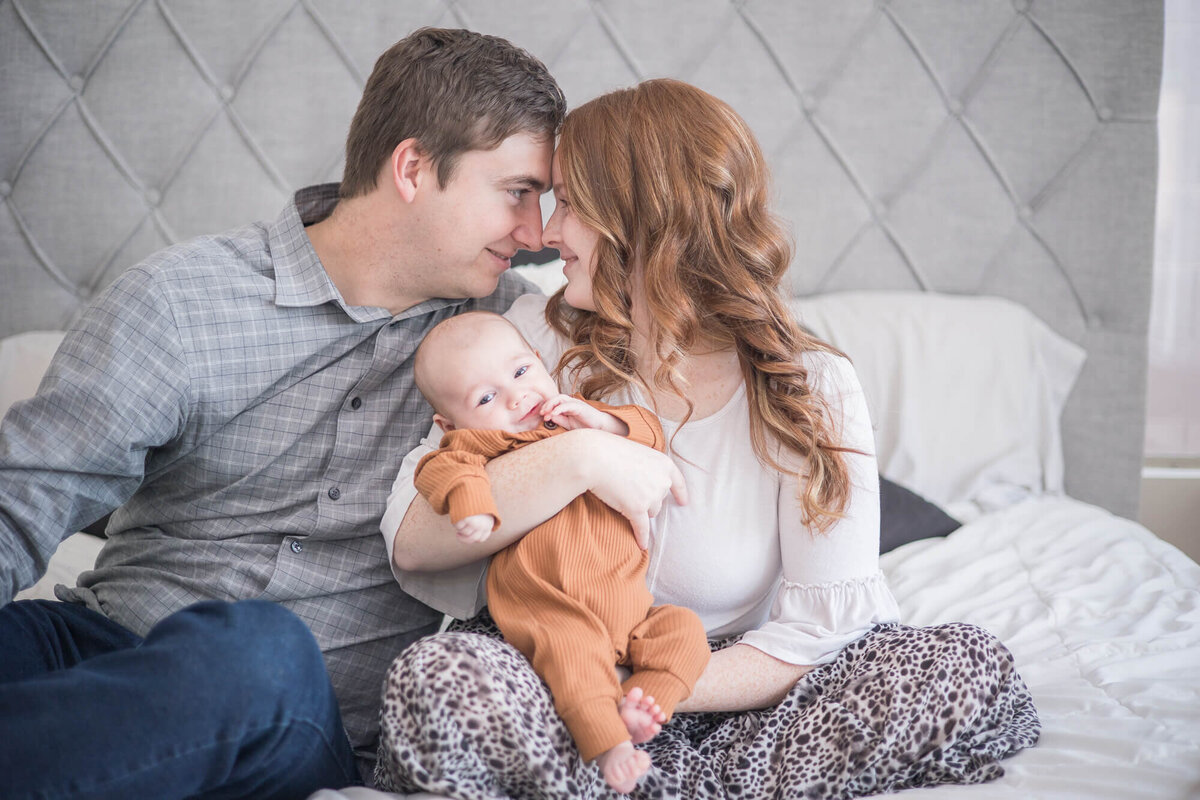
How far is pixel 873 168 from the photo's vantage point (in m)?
2.37

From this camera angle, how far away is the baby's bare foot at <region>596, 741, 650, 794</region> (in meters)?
0.94

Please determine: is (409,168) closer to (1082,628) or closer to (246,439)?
(246,439)

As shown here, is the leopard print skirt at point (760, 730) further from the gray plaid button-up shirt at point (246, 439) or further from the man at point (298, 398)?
the gray plaid button-up shirt at point (246, 439)

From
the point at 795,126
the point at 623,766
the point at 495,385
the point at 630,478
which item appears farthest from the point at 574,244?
the point at 795,126

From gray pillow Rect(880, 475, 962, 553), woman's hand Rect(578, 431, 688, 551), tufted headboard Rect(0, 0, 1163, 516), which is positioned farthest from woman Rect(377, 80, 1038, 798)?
tufted headboard Rect(0, 0, 1163, 516)

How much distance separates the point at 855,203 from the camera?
7.79 ft

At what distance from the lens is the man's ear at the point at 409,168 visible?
1430 millimetres

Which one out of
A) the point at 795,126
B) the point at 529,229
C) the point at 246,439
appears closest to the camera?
the point at 246,439

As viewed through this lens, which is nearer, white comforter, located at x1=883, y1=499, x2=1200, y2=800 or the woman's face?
white comforter, located at x1=883, y1=499, x2=1200, y2=800

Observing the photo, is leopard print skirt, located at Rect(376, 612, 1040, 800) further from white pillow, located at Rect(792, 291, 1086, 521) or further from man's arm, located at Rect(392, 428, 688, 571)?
white pillow, located at Rect(792, 291, 1086, 521)

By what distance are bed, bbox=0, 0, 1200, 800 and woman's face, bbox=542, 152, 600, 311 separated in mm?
678

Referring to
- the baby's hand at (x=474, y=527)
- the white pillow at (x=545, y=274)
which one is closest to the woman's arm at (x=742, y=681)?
the baby's hand at (x=474, y=527)

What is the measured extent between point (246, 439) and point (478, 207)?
506 mm

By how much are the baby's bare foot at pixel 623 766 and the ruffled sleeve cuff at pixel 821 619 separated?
299mm
